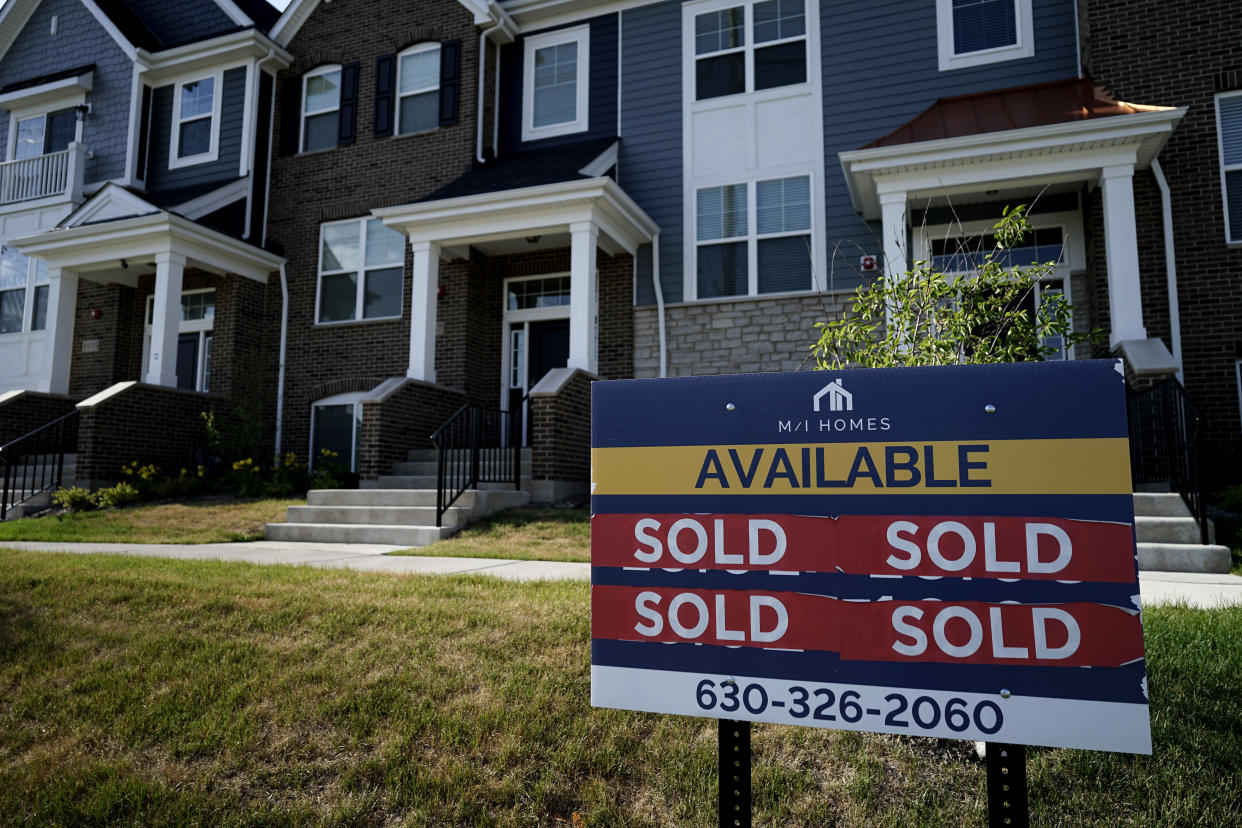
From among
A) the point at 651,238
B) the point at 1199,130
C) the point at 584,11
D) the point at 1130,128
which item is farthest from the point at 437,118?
the point at 1199,130

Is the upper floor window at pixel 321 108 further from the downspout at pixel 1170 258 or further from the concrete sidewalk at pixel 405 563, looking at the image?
the downspout at pixel 1170 258

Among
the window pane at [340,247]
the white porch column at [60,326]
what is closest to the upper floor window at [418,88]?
the window pane at [340,247]

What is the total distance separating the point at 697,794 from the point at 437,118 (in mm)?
13263

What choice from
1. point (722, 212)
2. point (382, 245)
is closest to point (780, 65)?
point (722, 212)

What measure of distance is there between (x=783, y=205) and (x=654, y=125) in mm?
2568

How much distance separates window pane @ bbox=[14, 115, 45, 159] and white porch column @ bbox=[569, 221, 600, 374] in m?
12.8

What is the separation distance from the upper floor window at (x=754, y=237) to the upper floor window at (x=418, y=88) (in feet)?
16.6

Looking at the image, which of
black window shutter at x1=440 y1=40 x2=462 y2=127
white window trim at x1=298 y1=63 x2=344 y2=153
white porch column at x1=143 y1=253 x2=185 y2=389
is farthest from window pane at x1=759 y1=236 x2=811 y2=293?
white porch column at x1=143 y1=253 x2=185 y2=389

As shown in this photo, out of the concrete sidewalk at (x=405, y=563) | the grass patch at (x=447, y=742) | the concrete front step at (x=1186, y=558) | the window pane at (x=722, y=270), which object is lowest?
the grass patch at (x=447, y=742)

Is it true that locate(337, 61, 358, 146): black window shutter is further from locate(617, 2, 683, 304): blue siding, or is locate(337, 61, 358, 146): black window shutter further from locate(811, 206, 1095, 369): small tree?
locate(811, 206, 1095, 369): small tree

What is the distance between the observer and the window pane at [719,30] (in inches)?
506

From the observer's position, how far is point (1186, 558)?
6.30 meters

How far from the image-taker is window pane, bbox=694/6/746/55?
12.8 metres

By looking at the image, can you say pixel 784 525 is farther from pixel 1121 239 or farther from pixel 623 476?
pixel 1121 239
